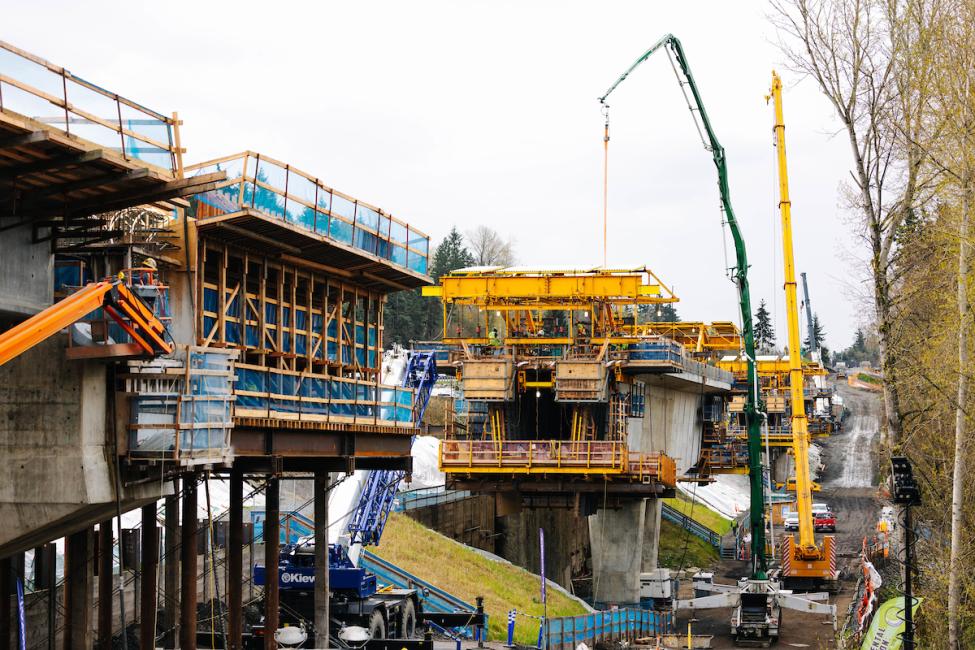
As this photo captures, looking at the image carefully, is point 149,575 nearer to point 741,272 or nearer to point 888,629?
point 888,629

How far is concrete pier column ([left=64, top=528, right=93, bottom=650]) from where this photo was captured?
2531cm

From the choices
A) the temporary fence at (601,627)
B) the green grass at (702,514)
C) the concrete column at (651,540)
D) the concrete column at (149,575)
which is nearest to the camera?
the concrete column at (149,575)

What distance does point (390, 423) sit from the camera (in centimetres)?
3325

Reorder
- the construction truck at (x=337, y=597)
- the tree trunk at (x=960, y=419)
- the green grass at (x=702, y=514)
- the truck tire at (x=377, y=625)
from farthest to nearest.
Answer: the green grass at (x=702, y=514)
the construction truck at (x=337, y=597)
the truck tire at (x=377, y=625)
the tree trunk at (x=960, y=419)

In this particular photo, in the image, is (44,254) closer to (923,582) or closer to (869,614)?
(923,582)

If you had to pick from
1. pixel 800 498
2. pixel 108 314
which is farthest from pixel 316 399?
pixel 800 498

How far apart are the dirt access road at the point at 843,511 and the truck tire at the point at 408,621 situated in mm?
10195

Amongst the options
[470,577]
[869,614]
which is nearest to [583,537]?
[470,577]

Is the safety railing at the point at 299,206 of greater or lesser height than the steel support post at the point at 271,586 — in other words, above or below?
above

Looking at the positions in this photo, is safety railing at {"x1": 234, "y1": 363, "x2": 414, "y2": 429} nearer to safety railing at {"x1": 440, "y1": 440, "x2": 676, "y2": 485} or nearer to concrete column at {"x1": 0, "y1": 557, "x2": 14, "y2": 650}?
concrete column at {"x1": 0, "y1": 557, "x2": 14, "y2": 650}

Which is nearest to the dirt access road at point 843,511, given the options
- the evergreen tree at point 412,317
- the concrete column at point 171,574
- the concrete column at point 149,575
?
the concrete column at point 171,574

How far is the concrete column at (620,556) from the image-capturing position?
53.5 m

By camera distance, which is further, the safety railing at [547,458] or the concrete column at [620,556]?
the concrete column at [620,556]

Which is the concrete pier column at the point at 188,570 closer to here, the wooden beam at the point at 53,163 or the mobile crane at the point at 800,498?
the wooden beam at the point at 53,163
